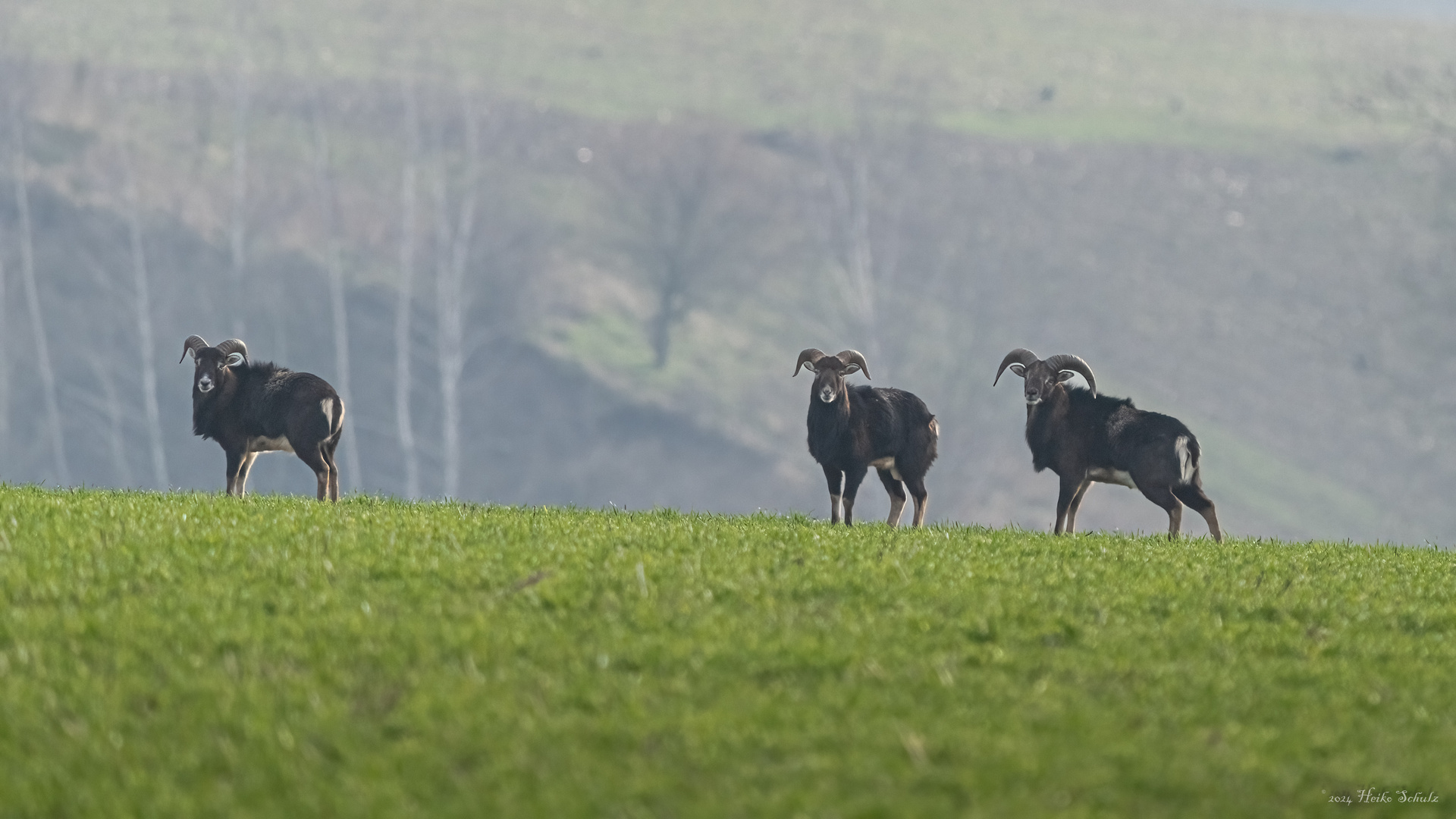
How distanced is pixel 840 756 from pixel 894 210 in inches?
5724

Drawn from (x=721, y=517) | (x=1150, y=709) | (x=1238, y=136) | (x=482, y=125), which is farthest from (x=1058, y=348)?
(x=1150, y=709)

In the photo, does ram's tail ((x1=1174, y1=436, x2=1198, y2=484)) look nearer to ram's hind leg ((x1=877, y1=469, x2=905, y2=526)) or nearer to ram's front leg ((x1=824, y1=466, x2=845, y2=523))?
ram's hind leg ((x1=877, y1=469, x2=905, y2=526))

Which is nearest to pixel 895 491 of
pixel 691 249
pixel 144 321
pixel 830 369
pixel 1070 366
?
pixel 830 369

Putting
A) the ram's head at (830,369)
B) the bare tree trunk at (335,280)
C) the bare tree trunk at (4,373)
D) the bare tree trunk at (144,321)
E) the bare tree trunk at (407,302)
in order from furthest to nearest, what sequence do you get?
1. the bare tree trunk at (407,302)
2. the bare tree trunk at (335,280)
3. the bare tree trunk at (144,321)
4. the bare tree trunk at (4,373)
5. the ram's head at (830,369)

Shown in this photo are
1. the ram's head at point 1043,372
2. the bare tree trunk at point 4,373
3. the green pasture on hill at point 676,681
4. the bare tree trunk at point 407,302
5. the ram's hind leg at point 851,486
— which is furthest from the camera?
the bare tree trunk at point 407,302

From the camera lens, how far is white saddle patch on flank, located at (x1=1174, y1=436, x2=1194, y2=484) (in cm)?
2388

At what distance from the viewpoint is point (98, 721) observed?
1009 cm

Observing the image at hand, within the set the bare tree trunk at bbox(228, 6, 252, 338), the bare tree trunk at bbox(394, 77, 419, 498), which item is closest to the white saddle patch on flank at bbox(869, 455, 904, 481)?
the bare tree trunk at bbox(394, 77, 419, 498)

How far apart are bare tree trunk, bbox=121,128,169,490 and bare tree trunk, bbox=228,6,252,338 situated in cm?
625

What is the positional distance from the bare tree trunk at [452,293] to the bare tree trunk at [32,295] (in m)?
26.1

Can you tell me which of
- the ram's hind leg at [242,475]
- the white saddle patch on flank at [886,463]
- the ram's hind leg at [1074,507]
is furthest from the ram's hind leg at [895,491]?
the ram's hind leg at [242,475]

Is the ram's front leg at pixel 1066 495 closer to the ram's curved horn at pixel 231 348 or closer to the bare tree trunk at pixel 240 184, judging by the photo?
the ram's curved horn at pixel 231 348

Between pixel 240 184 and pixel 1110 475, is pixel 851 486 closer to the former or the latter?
pixel 1110 475

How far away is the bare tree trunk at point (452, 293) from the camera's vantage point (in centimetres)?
12738
